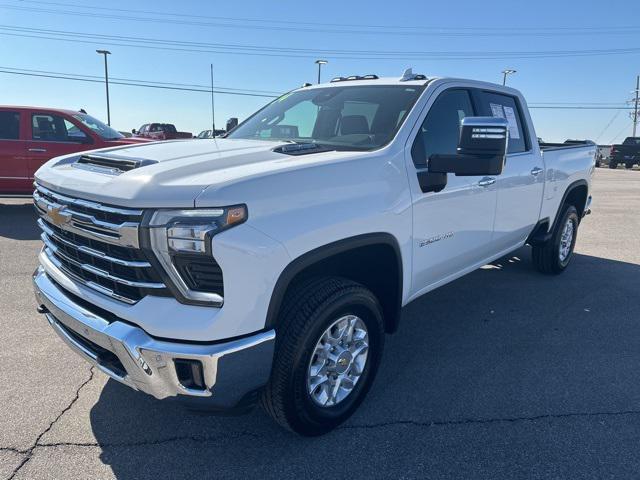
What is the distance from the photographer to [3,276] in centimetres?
533

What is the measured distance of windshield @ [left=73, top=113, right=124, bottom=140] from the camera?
9100 mm

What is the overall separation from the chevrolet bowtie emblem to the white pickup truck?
0.01 metres

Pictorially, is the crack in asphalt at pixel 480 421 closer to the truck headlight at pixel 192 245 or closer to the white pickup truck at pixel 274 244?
the white pickup truck at pixel 274 244

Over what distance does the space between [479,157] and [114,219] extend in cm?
198

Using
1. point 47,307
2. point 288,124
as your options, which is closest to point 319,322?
point 47,307

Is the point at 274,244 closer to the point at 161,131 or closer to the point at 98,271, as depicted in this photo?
the point at 98,271

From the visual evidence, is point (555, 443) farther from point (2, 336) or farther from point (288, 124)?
point (2, 336)

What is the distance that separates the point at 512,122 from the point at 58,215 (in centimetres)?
389

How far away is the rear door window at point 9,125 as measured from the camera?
8688 millimetres

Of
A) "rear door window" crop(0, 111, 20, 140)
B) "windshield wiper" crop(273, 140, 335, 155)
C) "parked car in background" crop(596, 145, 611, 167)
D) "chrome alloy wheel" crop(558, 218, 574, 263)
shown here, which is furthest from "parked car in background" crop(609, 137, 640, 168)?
"windshield wiper" crop(273, 140, 335, 155)

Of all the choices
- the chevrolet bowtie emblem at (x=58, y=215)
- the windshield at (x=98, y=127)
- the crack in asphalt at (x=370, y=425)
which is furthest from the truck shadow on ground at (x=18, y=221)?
the crack in asphalt at (x=370, y=425)

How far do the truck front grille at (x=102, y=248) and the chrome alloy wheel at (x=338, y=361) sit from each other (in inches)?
36.9

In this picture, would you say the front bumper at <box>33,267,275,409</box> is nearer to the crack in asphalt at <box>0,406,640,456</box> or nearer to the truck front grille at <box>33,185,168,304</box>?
the truck front grille at <box>33,185,168,304</box>

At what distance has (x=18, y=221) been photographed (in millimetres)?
8422
